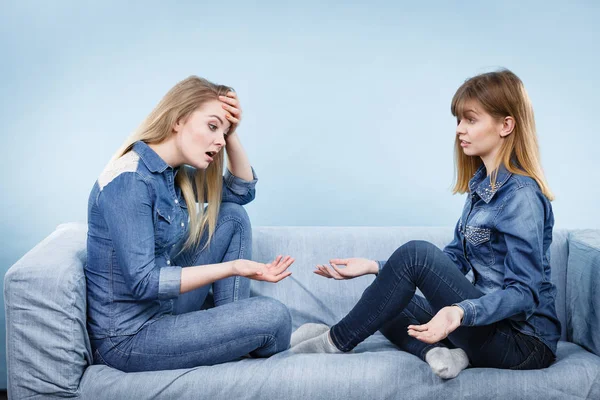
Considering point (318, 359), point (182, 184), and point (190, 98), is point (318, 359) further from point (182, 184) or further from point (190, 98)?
point (190, 98)

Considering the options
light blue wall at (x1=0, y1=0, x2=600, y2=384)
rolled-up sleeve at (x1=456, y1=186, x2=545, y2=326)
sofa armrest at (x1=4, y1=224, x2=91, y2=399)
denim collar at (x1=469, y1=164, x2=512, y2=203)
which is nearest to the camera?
rolled-up sleeve at (x1=456, y1=186, x2=545, y2=326)

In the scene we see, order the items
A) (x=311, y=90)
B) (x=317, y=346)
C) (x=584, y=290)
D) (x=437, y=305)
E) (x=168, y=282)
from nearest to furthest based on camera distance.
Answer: (x=168, y=282) < (x=437, y=305) < (x=317, y=346) < (x=584, y=290) < (x=311, y=90)

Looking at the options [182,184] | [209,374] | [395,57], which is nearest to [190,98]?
[182,184]

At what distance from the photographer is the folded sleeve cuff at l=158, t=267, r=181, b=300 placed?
6.36 ft

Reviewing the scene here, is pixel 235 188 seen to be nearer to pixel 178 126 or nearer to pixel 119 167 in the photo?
pixel 178 126

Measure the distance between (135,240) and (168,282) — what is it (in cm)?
14

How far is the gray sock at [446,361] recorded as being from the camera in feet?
6.56

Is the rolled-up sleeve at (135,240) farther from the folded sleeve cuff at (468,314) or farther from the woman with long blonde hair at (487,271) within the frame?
the folded sleeve cuff at (468,314)

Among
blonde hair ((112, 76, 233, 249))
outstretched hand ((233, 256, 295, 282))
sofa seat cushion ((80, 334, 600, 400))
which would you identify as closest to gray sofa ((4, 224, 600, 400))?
sofa seat cushion ((80, 334, 600, 400))

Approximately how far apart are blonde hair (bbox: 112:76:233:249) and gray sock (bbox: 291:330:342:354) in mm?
453

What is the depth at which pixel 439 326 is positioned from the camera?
1.83m

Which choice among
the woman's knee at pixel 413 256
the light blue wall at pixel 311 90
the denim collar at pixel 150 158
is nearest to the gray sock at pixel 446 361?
the woman's knee at pixel 413 256

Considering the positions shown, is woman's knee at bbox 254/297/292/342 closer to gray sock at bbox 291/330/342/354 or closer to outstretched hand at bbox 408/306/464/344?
gray sock at bbox 291/330/342/354

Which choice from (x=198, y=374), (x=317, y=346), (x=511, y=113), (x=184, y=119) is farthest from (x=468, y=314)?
(x=184, y=119)
